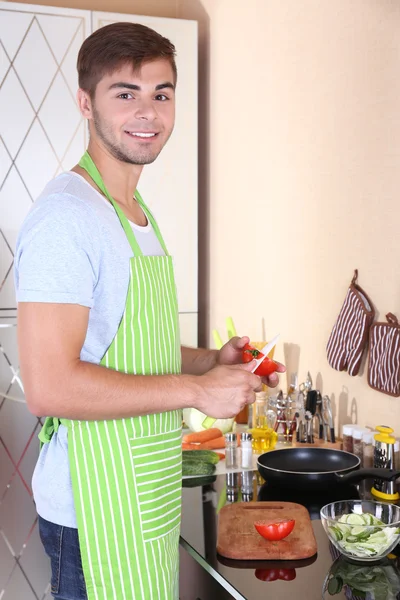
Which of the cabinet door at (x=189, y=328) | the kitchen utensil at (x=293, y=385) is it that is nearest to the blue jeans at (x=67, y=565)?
the kitchen utensil at (x=293, y=385)

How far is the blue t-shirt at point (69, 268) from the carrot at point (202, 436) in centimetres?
96

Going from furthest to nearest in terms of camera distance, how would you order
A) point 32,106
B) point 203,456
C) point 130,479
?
point 32,106
point 203,456
point 130,479

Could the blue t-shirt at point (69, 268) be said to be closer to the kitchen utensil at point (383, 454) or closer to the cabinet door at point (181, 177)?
the kitchen utensil at point (383, 454)

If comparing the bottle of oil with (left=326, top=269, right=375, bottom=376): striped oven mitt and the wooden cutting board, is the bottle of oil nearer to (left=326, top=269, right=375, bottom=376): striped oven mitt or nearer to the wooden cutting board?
(left=326, top=269, right=375, bottom=376): striped oven mitt

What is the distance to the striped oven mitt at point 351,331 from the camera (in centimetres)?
199

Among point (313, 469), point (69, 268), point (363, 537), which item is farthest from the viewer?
point (313, 469)

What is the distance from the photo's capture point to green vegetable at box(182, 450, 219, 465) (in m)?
1.98

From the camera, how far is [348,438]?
1.98m

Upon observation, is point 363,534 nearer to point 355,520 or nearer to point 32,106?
point 355,520

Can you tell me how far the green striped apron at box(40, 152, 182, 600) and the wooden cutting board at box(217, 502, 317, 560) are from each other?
0.52 feet

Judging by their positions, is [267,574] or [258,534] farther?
[258,534]

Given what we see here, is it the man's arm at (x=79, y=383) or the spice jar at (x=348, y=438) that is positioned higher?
the man's arm at (x=79, y=383)

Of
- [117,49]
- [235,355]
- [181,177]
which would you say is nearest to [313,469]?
[235,355]

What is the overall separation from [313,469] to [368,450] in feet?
0.50
